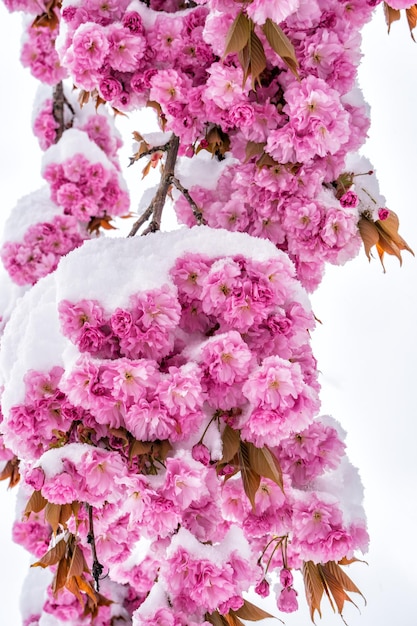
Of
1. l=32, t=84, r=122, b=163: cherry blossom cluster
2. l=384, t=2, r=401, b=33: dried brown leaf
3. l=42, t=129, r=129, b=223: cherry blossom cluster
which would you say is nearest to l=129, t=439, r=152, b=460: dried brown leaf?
l=384, t=2, r=401, b=33: dried brown leaf

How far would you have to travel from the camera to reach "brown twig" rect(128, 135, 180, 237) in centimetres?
167

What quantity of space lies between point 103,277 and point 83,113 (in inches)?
72.7

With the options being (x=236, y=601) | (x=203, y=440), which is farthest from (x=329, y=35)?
(x=236, y=601)

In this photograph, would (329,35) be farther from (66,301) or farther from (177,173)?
(66,301)

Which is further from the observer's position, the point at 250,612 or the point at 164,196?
the point at 164,196

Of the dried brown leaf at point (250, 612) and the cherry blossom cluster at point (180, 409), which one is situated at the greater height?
the cherry blossom cluster at point (180, 409)

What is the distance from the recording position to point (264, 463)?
1306 millimetres

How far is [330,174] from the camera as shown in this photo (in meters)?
1.67

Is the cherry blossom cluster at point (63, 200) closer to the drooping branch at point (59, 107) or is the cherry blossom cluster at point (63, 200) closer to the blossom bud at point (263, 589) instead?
the drooping branch at point (59, 107)

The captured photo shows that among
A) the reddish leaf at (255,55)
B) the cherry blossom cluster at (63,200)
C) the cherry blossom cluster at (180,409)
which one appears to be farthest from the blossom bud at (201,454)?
the cherry blossom cluster at (63,200)

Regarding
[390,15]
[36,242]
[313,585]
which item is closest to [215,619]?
[313,585]

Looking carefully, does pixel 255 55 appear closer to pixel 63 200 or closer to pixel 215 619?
pixel 215 619

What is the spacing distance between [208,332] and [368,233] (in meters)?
0.48

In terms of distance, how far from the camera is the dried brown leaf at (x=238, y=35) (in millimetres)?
1336
